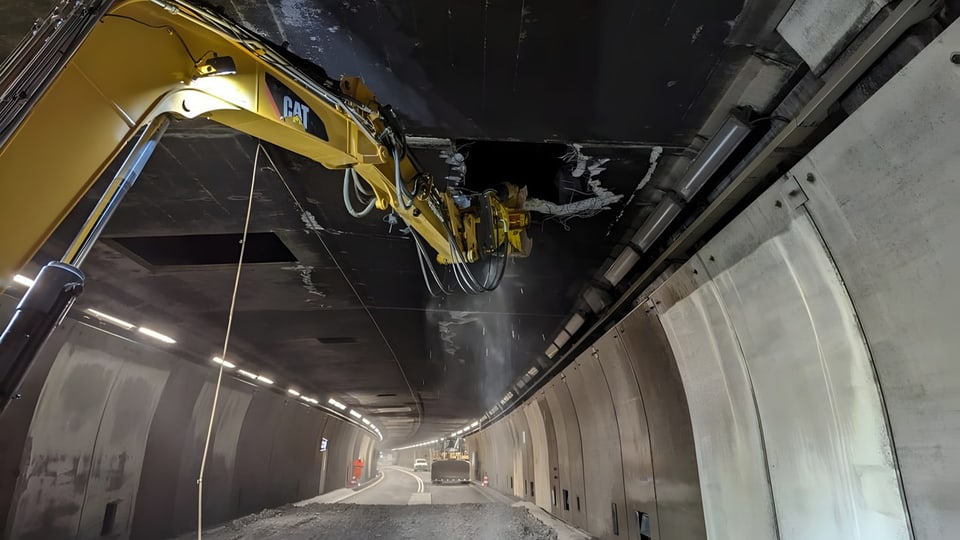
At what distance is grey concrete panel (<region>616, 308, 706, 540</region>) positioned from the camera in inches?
206

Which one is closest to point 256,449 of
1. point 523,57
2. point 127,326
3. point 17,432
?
point 127,326

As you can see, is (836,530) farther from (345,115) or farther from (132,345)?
(132,345)

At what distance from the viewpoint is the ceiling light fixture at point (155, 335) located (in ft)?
25.8

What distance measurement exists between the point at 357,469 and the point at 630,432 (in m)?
24.7

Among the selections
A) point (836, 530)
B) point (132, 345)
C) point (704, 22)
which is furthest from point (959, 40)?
point (132, 345)

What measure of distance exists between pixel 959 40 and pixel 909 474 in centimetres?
200

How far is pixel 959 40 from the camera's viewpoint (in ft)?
6.63

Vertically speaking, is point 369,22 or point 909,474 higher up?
point 369,22

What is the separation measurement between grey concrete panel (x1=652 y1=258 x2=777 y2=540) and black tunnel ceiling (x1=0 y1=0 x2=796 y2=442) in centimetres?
107

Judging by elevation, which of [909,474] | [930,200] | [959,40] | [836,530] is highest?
[959,40]

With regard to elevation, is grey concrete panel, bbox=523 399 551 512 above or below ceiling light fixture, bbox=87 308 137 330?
below

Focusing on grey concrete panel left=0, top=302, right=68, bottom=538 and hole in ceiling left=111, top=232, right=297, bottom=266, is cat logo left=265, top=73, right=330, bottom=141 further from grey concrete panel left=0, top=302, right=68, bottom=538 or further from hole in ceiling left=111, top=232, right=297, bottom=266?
grey concrete panel left=0, top=302, right=68, bottom=538

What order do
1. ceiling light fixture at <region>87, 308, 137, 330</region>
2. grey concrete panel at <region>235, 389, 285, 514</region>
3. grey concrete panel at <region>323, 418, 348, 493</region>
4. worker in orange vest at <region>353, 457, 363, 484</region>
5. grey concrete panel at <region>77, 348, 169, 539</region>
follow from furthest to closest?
worker in orange vest at <region>353, 457, 363, 484</region> → grey concrete panel at <region>323, 418, 348, 493</region> → grey concrete panel at <region>235, 389, 285, 514</region> → grey concrete panel at <region>77, 348, 169, 539</region> → ceiling light fixture at <region>87, 308, 137, 330</region>

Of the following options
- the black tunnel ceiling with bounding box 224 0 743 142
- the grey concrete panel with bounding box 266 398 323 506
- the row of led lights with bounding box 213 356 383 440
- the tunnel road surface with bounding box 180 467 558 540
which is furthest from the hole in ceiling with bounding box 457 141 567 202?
the grey concrete panel with bounding box 266 398 323 506
